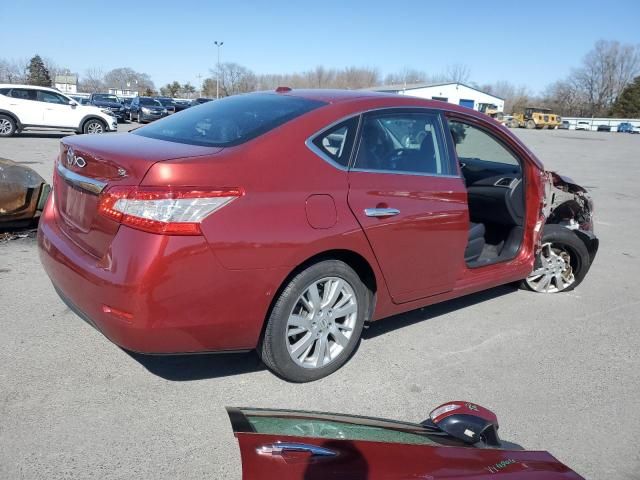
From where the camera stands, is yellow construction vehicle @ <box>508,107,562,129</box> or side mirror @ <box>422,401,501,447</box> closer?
side mirror @ <box>422,401,501,447</box>

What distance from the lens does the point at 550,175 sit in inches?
190

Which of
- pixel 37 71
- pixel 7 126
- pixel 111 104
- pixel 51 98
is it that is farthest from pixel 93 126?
pixel 37 71

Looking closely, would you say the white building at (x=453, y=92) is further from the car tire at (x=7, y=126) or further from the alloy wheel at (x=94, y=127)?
the car tire at (x=7, y=126)

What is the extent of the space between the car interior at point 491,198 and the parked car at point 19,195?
438cm

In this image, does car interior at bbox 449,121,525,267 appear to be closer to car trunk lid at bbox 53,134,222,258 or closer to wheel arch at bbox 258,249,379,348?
wheel arch at bbox 258,249,379,348

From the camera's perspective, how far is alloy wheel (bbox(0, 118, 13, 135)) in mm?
17484

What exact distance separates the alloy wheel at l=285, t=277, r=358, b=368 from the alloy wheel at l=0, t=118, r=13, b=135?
1814cm

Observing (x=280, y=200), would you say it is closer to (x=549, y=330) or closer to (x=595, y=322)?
(x=549, y=330)

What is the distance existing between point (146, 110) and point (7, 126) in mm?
14455

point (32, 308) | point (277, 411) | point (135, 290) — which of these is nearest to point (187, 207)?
point (135, 290)

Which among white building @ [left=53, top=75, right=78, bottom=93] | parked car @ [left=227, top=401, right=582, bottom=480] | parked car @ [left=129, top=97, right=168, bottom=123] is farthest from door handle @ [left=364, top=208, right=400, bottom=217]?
white building @ [left=53, top=75, right=78, bottom=93]

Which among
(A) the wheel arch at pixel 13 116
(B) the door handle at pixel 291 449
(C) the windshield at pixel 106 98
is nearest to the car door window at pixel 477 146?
(B) the door handle at pixel 291 449

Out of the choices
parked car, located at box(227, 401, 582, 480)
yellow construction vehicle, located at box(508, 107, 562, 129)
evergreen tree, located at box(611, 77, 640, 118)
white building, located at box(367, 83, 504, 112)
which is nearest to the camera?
parked car, located at box(227, 401, 582, 480)

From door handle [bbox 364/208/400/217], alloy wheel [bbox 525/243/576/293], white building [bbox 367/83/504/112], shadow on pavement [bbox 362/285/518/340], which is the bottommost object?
shadow on pavement [bbox 362/285/518/340]
